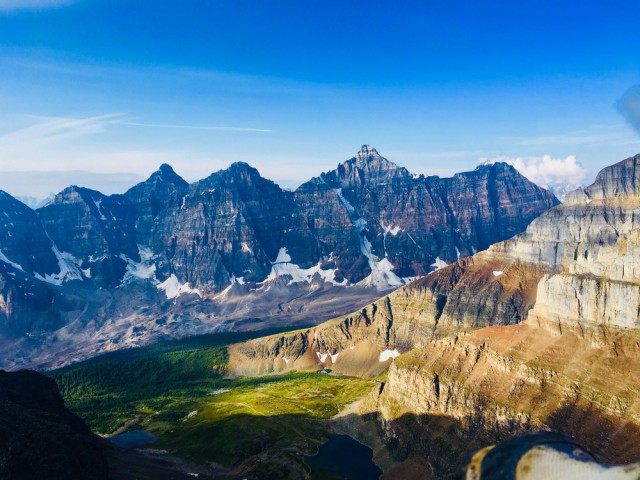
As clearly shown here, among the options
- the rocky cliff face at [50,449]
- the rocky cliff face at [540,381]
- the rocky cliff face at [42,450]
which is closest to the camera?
the rocky cliff face at [42,450]

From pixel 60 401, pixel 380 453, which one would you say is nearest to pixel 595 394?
pixel 380 453

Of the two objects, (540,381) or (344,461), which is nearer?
(540,381)

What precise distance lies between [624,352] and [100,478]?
12845 centimetres

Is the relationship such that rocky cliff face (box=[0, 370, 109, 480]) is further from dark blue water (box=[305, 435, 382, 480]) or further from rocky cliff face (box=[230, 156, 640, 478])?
rocky cliff face (box=[230, 156, 640, 478])

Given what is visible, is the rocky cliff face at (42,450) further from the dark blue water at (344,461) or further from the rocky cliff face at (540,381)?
the rocky cliff face at (540,381)

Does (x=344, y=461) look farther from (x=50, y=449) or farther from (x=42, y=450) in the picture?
(x=42, y=450)

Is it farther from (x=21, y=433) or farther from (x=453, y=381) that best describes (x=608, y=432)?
(x=21, y=433)

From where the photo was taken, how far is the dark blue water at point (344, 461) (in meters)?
149

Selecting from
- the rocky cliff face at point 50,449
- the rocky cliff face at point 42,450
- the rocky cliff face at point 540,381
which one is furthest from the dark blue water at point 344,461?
the rocky cliff face at point 42,450

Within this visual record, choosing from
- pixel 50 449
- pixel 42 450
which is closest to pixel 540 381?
pixel 50 449

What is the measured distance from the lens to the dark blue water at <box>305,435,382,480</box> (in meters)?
149

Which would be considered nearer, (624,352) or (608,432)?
(608,432)

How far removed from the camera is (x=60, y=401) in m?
170

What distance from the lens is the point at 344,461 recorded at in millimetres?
159250
